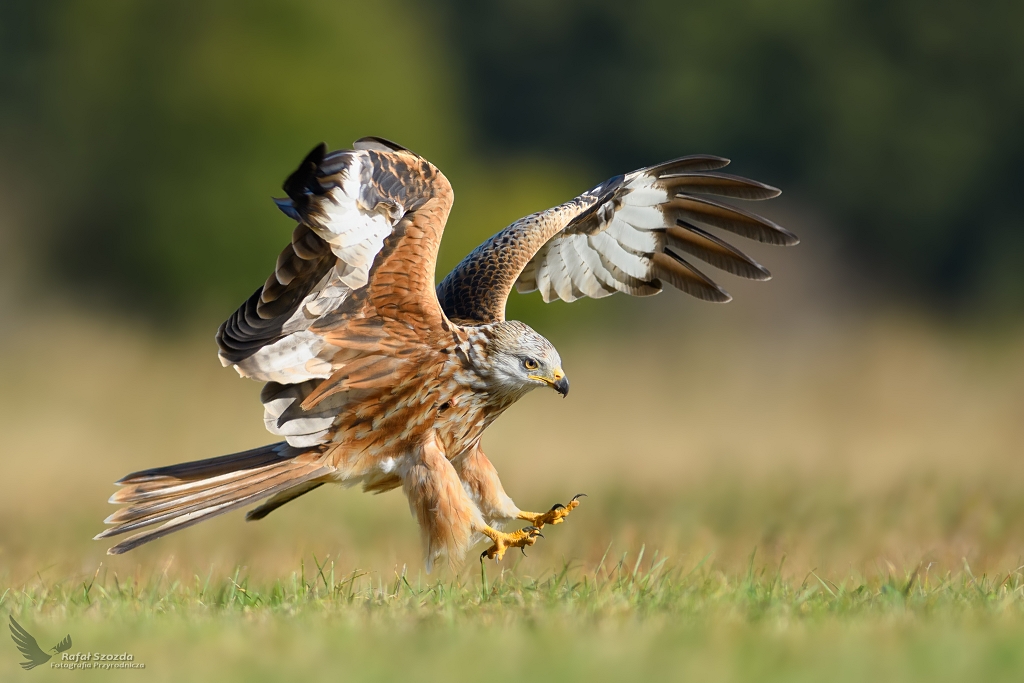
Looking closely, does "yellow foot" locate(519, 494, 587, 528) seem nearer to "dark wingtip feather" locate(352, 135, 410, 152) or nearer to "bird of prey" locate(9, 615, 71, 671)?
"dark wingtip feather" locate(352, 135, 410, 152)

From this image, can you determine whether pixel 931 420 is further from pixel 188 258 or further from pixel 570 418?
pixel 188 258

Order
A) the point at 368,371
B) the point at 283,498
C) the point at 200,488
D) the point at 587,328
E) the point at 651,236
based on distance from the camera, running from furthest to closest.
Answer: the point at 587,328 < the point at 651,236 < the point at 283,498 < the point at 368,371 < the point at 200,488

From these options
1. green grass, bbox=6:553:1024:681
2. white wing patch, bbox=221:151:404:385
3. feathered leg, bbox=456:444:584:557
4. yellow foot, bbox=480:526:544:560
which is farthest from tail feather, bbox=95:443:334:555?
yellow foot, bbox=480:526:544:560

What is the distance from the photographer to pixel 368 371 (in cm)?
594

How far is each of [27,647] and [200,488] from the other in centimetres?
159

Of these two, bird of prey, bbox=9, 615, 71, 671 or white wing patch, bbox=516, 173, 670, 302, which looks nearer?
bird of prey, bbox=9, 615, 71, 671

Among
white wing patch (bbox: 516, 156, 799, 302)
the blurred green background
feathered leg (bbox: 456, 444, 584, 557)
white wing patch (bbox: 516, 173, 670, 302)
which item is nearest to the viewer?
the blurred green background

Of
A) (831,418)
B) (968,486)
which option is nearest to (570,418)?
(831,418)

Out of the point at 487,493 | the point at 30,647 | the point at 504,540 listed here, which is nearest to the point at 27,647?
the point at 30,647

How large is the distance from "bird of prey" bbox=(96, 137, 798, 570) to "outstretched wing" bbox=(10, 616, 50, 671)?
113 cm

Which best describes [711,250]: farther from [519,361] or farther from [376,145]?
[376,145]

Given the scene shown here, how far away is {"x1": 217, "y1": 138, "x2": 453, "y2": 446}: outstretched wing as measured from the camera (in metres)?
5.61

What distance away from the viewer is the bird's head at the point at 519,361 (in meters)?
6.00

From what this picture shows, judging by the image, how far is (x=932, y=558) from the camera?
6.79m
